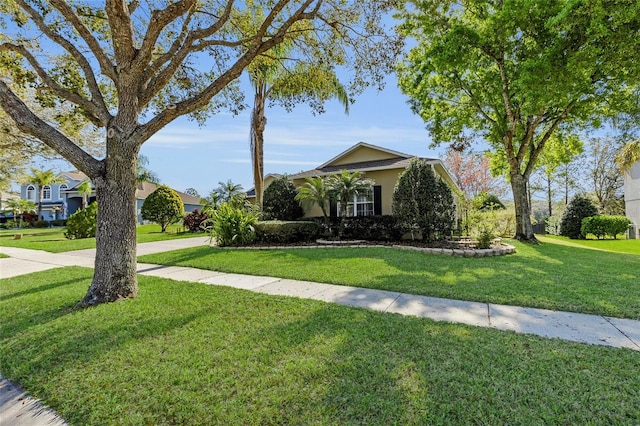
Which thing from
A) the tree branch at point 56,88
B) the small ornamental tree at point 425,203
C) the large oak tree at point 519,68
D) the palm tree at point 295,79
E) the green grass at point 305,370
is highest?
the large oak tree at point 519,68

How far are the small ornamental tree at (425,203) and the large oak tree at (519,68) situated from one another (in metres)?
4.11

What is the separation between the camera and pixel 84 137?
1557 cm

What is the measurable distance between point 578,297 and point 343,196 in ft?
24.2

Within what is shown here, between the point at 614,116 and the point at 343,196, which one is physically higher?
the point at 614,116

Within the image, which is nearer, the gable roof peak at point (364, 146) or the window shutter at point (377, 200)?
the window shutter at point (377, 200)

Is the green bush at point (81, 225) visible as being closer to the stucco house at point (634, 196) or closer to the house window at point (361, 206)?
the house window at point (361, 206)

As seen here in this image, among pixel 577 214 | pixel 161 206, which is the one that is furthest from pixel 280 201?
pixel 577 214

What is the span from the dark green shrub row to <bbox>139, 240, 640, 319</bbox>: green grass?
83.3 inches

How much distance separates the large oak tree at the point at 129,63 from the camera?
4.66m

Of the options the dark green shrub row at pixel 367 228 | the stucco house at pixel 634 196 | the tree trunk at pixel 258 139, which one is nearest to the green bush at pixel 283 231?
the dark green shrub row at pixel 367 228

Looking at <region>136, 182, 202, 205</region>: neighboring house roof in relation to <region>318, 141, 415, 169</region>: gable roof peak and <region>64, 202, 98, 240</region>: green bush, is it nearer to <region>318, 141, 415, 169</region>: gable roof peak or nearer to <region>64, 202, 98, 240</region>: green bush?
<region>64, 202, 98, 240</region>: green bush

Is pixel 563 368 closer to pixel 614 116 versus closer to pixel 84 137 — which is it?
pixel 614 116

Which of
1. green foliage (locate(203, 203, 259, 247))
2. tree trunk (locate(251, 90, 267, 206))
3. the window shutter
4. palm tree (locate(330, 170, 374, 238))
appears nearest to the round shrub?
tree trunk (locate(251, 90, 267, 206))

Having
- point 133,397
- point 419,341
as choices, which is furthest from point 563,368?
point 133,397
